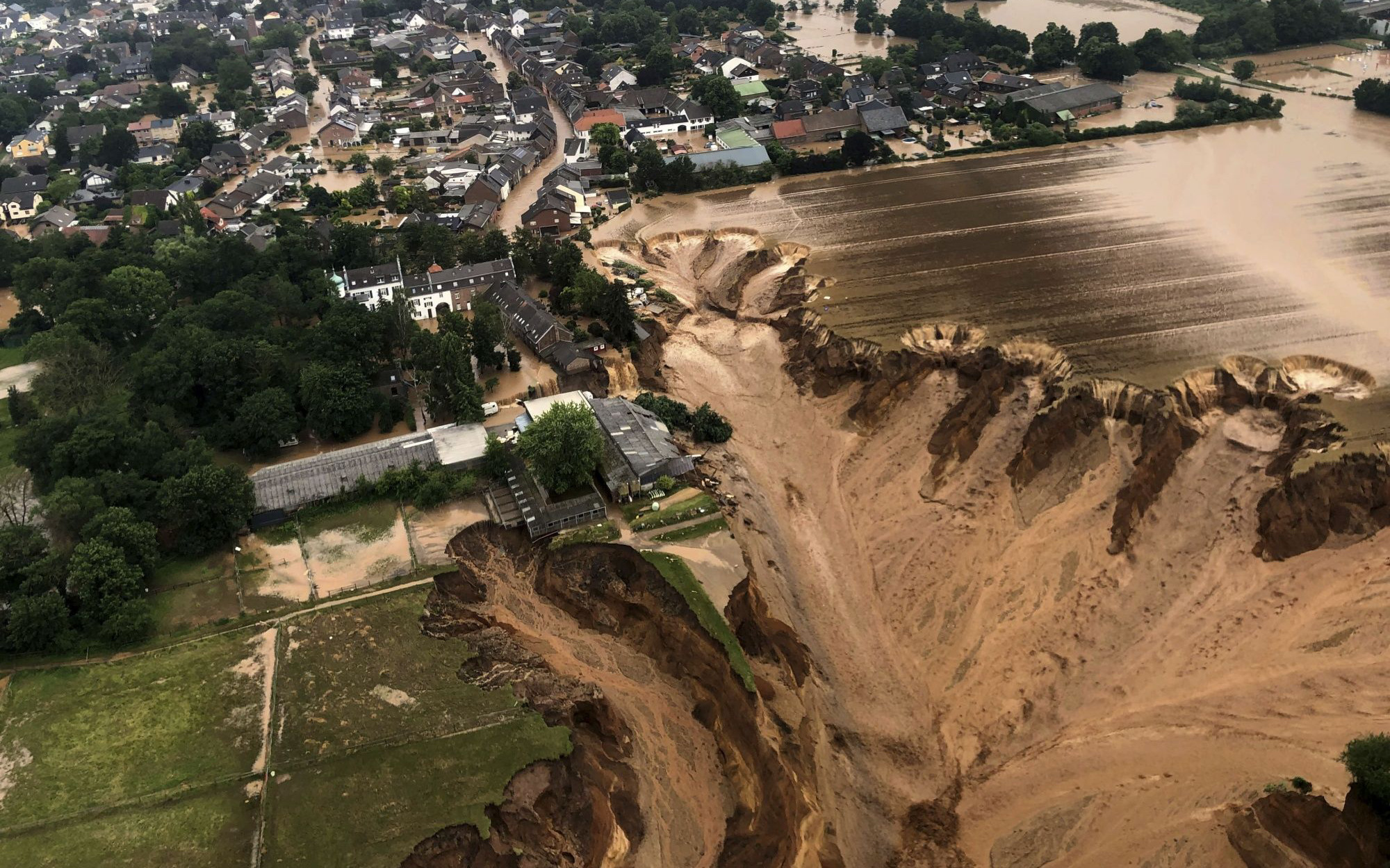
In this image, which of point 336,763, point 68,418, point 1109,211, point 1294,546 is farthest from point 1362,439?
point 68,418

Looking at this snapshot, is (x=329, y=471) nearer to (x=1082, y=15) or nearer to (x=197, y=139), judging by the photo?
(x=197, y=139)

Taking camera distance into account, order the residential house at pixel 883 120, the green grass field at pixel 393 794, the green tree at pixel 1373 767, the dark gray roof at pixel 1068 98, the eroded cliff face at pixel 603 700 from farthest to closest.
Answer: the residential house at pixel 883 120 < the dark gray roof at pixel 1068 98 < the eroded cliff face at pixel 603 700 < the green grass field at pixel 393 794 < the green tree at pixel 1373 767

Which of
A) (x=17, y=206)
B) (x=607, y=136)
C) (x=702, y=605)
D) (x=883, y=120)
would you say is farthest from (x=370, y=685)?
(x=883, y=120)

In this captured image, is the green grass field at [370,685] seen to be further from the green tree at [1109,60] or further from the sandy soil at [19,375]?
the green tree at [1109,60]

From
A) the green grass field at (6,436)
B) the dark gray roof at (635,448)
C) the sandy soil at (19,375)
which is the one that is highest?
the dark gray roof at (635,448)

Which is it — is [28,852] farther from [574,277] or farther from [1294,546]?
[1294,546]

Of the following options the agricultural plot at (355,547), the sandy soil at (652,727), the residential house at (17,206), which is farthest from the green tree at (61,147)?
the sandy soil at (652,727)

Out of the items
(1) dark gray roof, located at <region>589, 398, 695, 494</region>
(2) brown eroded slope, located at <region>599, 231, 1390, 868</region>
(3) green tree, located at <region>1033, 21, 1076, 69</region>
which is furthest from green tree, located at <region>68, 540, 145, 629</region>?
(3) green tree, located at <region>1033, 21, 1076, 69</region>
